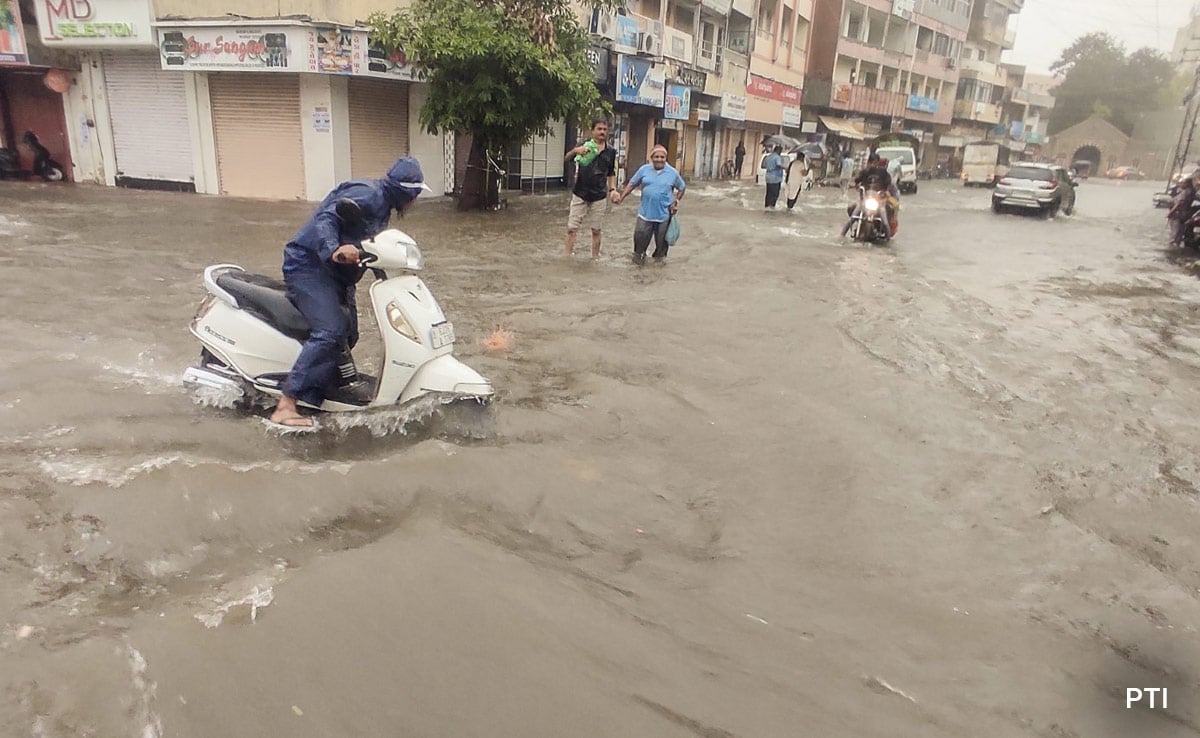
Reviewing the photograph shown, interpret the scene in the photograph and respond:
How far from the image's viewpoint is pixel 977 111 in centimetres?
6097

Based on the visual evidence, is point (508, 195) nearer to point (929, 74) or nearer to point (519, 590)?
point (519, 590)

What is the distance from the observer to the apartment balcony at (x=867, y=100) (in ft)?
143

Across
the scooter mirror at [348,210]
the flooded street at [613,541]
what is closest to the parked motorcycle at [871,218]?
the flooded street at [613,541]

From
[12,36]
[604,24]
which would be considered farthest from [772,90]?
[12,36]

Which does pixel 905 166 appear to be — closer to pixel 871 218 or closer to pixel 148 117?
pixel 871 218

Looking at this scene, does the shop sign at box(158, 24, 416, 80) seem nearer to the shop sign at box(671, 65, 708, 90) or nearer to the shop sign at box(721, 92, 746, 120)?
the shop sign at box(671, 65, 708, 90)

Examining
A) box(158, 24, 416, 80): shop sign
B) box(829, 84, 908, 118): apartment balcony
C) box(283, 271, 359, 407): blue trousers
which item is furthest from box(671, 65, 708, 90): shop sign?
box(283, 271, 359, 407): blue trousers

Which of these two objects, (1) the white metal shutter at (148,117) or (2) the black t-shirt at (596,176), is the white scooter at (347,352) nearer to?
(2) the black t-shirt at (596,176)

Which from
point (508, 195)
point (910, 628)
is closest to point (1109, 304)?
point (910, 628)

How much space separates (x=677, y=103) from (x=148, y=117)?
16.4 metres

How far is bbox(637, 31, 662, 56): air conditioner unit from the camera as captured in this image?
23641mm

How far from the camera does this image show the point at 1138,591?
3.31 metres

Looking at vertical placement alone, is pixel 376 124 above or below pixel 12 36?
below

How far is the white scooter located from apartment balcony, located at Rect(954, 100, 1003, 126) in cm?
6529
